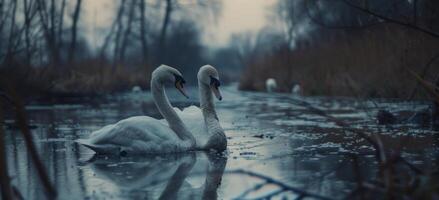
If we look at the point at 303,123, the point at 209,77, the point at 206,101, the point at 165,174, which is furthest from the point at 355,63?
the point at 165,174

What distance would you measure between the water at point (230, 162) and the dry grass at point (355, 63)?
1.34m

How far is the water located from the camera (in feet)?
20.7

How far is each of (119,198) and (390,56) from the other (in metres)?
13.7

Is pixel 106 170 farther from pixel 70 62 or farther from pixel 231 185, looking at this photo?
pixel 70 62

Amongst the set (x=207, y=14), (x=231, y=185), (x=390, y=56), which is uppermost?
(x=207, y=14)

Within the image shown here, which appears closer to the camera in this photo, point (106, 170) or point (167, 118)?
point (106, 170)

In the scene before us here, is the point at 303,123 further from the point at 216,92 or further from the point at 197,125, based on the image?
the point at 197,125

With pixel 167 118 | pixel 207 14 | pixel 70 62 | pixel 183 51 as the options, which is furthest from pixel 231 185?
pixel 183 51

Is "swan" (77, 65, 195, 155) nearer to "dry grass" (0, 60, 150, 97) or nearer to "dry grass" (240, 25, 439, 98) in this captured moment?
"dry grass" (240, 25, 439, 98)

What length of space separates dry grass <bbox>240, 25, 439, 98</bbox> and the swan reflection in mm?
3385

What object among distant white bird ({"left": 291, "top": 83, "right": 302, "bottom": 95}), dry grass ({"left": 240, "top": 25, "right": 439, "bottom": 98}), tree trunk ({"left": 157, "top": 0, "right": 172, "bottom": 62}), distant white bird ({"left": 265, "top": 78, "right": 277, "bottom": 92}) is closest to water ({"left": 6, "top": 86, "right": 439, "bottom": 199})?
dry grass ({"left": 240, "top": 25, "right": 439, "bottom": 98})

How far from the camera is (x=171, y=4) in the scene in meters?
49.2

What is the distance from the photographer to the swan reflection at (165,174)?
6277mm

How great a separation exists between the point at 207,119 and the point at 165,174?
239cm
